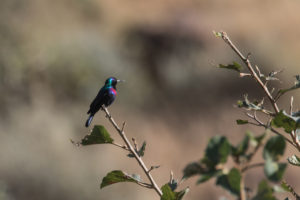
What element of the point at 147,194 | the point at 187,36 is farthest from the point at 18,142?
the point at 187,36

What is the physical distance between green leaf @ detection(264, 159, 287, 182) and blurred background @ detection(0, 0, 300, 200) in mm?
11417

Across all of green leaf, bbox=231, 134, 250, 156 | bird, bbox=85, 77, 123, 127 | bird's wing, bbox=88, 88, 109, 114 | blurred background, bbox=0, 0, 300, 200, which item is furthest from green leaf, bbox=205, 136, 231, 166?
blurred background, bbox=0, 0, 300, 200

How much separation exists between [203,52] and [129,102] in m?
3.76

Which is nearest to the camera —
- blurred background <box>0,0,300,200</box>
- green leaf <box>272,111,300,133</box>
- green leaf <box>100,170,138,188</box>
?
green leaf <box>272,111,300,133</box>

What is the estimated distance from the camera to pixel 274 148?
96 cm

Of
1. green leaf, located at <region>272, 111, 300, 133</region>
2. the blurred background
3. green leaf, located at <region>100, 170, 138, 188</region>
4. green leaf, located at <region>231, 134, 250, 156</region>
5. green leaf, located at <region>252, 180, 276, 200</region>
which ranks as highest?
the blurred background

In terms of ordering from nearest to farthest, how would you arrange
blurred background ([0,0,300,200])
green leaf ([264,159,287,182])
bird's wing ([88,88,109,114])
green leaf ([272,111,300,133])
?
green leaf ([264,159,287,182])
green leaf ([272,111,300,133])
bird's wing ([88,88,109,114])
blurred background ([0,0,300,200])

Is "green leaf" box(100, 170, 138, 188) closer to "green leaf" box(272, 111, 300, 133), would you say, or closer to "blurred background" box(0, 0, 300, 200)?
"green leaf" box(272, 111, 300, 133)

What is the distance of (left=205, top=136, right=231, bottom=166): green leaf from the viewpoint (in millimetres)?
941

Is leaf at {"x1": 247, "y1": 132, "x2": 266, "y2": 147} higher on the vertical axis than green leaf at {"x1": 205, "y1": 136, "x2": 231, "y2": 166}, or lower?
lower

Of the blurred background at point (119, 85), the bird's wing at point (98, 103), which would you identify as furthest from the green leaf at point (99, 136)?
the blurred background at point (119, 85)

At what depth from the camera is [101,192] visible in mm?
12633

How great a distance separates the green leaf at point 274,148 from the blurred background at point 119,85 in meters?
11.4

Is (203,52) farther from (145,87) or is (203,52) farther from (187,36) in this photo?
(145,87)
